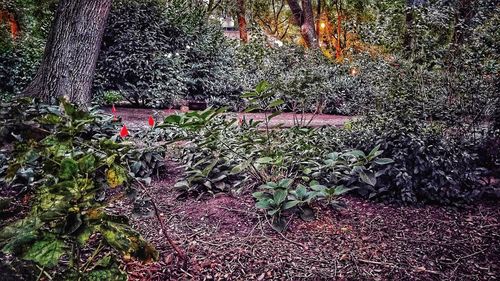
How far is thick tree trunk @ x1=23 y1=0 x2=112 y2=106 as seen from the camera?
15.5 feet

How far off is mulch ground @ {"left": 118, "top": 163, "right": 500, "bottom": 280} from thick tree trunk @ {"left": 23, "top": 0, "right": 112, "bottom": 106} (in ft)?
9.78

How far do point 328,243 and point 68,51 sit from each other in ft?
14.2

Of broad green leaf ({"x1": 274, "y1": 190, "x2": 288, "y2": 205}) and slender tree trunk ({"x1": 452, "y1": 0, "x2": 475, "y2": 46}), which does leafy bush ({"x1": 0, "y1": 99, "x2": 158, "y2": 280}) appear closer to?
broad green leaf ({"x1": 274, "y1": 190, "x2": 288, "y2": 205})

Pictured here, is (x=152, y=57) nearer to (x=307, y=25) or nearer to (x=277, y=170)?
(x=277, y=170)

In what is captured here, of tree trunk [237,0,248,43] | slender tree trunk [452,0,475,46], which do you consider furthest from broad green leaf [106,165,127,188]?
tree trunk [237,0,248,43]

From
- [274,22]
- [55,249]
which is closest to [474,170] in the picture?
[55,249]

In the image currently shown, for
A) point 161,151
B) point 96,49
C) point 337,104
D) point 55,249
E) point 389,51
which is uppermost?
point 96,49

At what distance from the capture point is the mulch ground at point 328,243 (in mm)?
1839

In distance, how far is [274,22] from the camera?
2341cm

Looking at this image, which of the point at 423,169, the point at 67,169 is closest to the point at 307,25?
the point at 423,169

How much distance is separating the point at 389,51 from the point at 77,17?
4349 mm

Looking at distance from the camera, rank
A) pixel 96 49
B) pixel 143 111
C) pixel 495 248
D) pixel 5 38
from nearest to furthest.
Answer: pixel 495 248, pixel 96 49, pixel 143 111, pixel 5 38

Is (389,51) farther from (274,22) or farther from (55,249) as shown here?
(274,22)

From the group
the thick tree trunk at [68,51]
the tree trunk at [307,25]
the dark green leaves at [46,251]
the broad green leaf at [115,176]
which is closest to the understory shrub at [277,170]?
the broad green leaf at [115,176]
